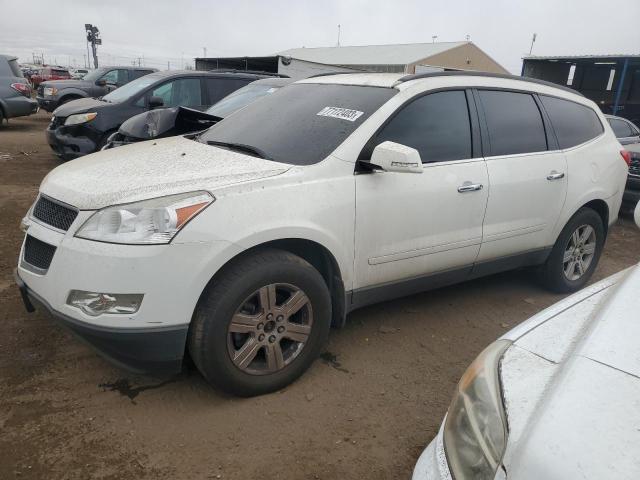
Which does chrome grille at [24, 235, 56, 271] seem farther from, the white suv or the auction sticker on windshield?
the auction sticker on windshield

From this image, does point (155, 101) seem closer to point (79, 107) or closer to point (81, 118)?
point (81, 118)

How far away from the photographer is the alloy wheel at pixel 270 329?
259 centimetres

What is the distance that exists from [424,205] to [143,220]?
167cm

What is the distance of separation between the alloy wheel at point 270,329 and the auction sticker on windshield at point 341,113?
112 cm

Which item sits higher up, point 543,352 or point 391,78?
point 391,78

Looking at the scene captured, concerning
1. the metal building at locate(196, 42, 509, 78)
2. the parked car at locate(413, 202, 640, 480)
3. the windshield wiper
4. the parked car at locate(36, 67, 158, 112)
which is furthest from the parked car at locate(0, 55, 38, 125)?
the parked car at locate(413, 202, 640, 480)

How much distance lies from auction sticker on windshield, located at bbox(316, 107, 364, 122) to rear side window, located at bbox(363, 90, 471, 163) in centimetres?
19

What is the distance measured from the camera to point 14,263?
14.0 feet

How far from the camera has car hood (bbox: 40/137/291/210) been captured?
247 centimetres

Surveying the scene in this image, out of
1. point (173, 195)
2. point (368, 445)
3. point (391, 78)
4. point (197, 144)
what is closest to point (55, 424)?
point (173, 195)

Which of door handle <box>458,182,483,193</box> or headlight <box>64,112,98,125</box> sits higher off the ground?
door handle <box>458,182,483,193</box>

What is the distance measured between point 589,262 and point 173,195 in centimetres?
384

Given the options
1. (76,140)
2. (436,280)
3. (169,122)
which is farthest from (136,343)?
(76,140)

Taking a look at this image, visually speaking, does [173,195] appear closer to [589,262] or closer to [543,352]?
[543,352]
